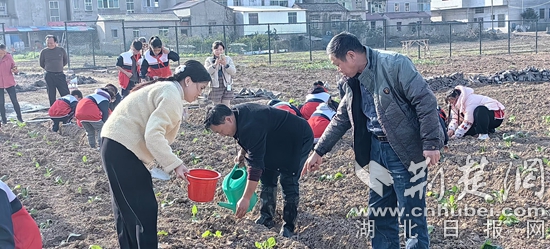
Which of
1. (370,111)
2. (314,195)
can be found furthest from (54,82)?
(370,111)

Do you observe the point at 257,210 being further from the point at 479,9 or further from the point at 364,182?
the point at 479,9

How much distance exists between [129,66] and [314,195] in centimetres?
573

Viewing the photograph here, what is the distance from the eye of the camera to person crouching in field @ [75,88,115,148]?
29.4 feet

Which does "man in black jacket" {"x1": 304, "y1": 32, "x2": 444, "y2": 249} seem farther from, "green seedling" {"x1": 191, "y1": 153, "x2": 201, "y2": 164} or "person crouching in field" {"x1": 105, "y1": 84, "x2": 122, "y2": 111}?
"person crouching in field" {"x1": 105, "y1": 84, "x2": 122, "y2": 111}

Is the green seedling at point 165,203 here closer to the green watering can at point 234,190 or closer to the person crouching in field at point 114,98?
the green watering can at point 234,190

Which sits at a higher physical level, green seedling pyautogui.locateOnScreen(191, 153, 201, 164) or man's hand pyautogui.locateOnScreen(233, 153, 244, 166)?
man's hand pyautogui.locateOnScreen(233, 153, 244, 166)

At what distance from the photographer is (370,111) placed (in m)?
4.04

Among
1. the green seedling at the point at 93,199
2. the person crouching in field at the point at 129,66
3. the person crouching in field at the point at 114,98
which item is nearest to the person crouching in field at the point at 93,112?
the person crouching in field at the point at 114,98

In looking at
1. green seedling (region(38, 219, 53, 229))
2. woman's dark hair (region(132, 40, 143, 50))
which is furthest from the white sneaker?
woman's dark hair (region(132, 40, 143, 50))

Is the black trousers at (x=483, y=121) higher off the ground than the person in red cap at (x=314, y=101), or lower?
lower

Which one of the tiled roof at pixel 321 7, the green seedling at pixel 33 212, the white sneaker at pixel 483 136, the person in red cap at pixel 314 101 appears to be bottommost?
the green seedling at pixel 33 212

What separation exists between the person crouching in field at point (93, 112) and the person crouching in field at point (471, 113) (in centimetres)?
509

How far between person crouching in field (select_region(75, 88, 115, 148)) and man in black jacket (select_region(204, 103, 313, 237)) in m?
4.31

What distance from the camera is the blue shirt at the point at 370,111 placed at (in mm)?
4010
